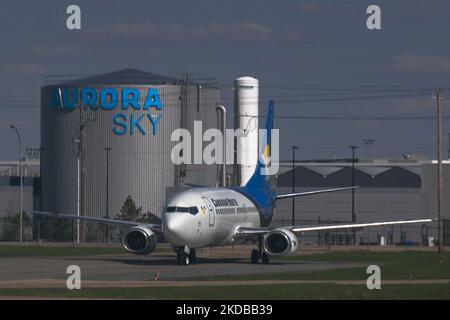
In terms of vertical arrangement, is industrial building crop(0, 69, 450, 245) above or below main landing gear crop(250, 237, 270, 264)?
→ above

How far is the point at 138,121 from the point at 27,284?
82.5 metres

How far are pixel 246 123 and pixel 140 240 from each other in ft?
165

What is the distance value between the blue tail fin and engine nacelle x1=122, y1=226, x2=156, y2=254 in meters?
9.72

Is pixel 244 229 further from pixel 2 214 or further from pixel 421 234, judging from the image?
pixel 2 214

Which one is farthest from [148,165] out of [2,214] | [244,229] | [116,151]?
[244,229]

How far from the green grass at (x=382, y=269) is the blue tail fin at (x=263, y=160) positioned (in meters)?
4.86

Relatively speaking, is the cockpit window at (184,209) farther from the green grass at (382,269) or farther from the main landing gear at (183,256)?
the green grass at (382,269)

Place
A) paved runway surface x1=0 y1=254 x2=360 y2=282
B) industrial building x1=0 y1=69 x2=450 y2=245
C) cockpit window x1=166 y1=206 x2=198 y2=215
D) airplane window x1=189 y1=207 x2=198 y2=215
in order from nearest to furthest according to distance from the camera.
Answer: paved runway surface x1=0 y1=254 x2=360 y2=282
cockpit window x1=166 y1=206 x2=198 y2=215
airplane window x1=189 y1=207 x2=198 y2=215
industrial building x1=0 y1=69 x2=450 y2=245

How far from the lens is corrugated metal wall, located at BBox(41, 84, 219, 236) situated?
4875 inches

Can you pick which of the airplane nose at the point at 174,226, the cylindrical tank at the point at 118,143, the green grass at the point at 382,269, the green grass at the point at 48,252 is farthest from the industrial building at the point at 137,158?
the airplane nose at the point at 174,226

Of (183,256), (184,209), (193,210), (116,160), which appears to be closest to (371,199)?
(116,160)

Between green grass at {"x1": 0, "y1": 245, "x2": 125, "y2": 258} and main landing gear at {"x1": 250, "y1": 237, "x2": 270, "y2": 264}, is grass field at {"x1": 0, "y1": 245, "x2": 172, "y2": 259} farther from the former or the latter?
main landing gear at {"x1": 250, "y1": 237, "x2": 270, "y2": 264}

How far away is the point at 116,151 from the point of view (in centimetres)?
12506

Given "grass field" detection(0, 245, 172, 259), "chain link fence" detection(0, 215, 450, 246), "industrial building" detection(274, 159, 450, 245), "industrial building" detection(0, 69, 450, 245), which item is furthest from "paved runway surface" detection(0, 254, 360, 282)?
"industrial building" detection(0, 69, 450, 245)
